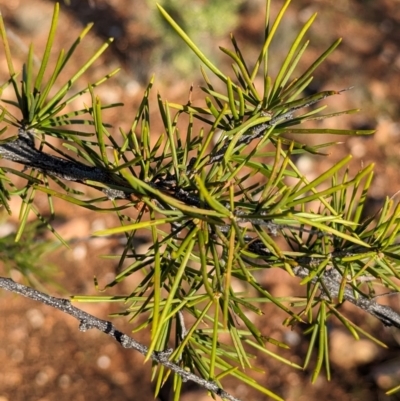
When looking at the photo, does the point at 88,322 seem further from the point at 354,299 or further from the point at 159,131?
the point at 159,131

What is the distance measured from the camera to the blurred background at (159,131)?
147 centimetres

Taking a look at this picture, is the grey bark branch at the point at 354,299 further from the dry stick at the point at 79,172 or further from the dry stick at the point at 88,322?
the dry stick at the point at 88,322

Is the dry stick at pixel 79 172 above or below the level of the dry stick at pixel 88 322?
above

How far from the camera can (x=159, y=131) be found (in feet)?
6.49

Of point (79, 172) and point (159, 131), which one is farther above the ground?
point (159, 131)

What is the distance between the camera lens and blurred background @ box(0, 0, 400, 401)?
1467mm

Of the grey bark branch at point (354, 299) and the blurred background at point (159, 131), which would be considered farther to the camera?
the blurred background at point (159, 131)

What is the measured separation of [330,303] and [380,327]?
118cm

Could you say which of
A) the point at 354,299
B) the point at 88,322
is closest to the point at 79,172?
the point at 88,322

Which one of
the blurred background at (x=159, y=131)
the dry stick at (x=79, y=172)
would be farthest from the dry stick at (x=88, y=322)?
the blurred background at (x=159, y=131)

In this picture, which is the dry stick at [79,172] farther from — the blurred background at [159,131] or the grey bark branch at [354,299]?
the blurred background at [159,131]

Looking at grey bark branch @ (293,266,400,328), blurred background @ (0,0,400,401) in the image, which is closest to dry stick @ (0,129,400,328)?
grey bark branch @ (293,266,400,328)

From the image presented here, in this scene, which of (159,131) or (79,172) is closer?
(79,172)

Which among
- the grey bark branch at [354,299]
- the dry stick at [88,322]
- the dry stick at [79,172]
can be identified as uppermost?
the grey bark branch at [354,299]
